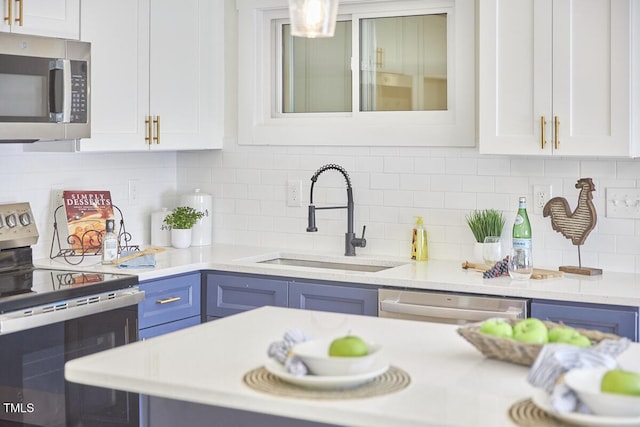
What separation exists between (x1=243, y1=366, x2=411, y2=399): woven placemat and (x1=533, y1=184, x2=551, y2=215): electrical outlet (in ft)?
7.14

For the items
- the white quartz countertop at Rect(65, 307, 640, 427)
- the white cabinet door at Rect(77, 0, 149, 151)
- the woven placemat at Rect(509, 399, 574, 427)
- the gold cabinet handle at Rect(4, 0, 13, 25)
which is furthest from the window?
the woven placemat at Rect(509, 399, 574, 427)

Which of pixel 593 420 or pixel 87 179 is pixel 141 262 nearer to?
pixel 87 179

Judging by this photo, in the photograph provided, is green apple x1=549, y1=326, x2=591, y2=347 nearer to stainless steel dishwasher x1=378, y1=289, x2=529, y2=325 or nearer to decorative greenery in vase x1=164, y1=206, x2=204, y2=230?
stainless steel dishwasher x1=378, y1=289, x2=529, y2=325

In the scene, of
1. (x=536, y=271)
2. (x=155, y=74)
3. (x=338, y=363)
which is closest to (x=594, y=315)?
(x=536, y=271)

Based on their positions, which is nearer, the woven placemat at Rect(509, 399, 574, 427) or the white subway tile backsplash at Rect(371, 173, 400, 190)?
the woven placemat at Rect(509, 399, 574, 427)

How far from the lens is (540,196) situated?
4164 mm

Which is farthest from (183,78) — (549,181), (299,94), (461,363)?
(461,363)

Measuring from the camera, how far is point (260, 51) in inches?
192

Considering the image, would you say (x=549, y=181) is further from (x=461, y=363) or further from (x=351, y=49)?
(x=461, y=363)

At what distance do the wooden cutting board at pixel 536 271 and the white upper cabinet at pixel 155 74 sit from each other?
155 cm

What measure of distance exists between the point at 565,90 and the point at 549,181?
0.53 meters

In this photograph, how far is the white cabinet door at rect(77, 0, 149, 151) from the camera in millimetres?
4074

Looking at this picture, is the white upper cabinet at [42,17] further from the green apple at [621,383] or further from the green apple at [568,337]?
the green apple at [621,383]

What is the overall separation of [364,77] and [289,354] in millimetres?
2711
